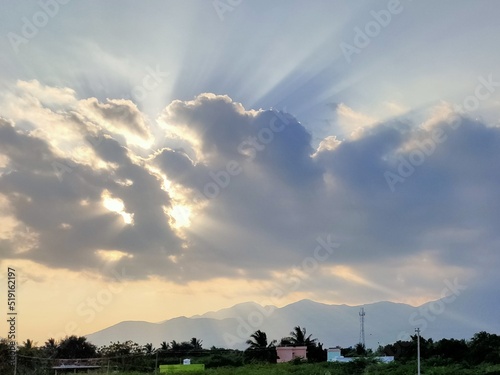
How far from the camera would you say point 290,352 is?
49.6m

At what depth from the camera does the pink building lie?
4922 cm

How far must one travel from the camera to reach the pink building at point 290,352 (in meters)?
49.2

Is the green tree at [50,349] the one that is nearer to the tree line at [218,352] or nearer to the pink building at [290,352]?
the tree line at [218,352]

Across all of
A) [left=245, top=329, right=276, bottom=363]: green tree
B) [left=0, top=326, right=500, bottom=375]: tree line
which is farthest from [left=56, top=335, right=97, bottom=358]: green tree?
[left=245, top=329, right=276, bottom=363]: green tree

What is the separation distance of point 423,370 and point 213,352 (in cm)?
1927

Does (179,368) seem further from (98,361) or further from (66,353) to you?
(66,353)

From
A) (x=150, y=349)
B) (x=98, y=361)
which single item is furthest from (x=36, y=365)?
(x=150, y=349)

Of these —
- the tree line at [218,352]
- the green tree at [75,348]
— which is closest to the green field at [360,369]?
the tree line at [218,352]

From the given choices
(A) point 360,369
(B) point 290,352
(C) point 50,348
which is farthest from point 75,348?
(A) point 360,369

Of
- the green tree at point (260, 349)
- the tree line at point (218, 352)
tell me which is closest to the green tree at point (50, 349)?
the tree line at point (218, 352)

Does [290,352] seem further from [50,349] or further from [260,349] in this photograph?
[50,349]

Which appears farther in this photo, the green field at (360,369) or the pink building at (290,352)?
the pink building at (290,352)

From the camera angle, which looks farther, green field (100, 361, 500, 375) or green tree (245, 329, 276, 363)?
green tree (245, 329, 276, 363)

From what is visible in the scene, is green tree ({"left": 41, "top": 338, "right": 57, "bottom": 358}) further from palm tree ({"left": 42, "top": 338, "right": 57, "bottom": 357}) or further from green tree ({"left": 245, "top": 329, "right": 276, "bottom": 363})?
green tree ({"left": 245, "top": 329, "right": 276, "bottom": 363})
